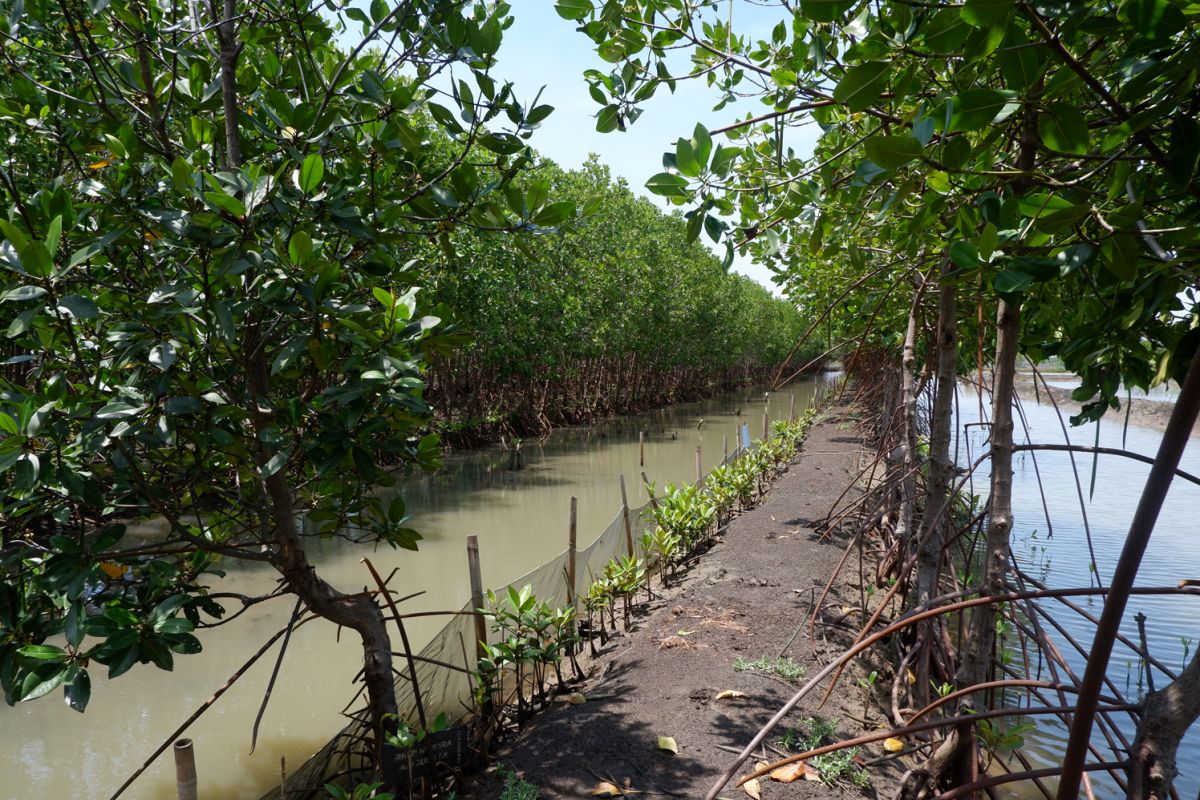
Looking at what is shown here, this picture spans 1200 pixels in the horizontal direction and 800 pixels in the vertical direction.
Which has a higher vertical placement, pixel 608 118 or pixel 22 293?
pixel 608 118

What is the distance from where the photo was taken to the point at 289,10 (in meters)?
3.23

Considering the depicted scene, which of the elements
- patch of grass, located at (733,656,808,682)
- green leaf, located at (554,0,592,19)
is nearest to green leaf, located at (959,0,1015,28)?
green leaf, located at (554,0,592,19)

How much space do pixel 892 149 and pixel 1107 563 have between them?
389 inches

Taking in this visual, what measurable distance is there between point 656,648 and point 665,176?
4.39 m

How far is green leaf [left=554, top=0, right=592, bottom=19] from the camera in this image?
201cm

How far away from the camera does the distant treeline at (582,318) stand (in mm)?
16500

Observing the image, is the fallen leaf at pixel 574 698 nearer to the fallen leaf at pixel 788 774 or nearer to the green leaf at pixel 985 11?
the fallen leaf at pixel 788 774

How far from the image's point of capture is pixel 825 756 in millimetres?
3732

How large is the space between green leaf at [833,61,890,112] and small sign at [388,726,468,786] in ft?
10.6

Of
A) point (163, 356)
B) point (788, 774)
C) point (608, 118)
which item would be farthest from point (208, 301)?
point (788, 774)

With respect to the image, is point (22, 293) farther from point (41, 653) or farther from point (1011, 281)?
point (1011, 281)

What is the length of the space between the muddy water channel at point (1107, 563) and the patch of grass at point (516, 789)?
8.42ft

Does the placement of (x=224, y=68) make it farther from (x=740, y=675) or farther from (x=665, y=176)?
(x=740, y=675)

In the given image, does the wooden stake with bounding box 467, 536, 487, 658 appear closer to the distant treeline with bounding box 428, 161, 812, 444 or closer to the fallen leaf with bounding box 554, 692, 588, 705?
the fallen leaf with bounding box 554, 692, 588, 705
